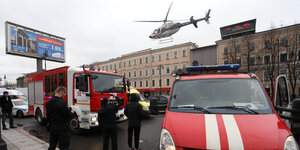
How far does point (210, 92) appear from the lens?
2.92m

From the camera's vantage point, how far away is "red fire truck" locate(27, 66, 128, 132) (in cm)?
607

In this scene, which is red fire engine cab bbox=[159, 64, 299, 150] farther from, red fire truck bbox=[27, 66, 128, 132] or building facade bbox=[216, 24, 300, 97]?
building facade bbox=[216, 24, 300, 97]

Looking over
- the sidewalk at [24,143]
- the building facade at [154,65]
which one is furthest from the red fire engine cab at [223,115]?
the building facade at [154,65]

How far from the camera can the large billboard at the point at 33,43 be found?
696 inches

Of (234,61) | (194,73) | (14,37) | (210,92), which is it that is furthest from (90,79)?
(234,61)

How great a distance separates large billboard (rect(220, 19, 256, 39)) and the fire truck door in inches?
1471

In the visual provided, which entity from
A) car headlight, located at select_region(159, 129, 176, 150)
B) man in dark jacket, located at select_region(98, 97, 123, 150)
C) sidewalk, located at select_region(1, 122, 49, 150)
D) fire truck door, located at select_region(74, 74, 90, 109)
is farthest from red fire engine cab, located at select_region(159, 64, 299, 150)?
sidewalk, located at select_region(1, 122, 49, 150)

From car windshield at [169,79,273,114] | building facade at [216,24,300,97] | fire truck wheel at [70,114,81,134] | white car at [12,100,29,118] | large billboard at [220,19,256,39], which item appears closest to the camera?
car windshield at [169,79,273,114]

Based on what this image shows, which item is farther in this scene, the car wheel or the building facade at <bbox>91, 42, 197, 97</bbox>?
the building facade at <bbox>91, 42, 197, 97</bbox>

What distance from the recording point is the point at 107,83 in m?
6.85

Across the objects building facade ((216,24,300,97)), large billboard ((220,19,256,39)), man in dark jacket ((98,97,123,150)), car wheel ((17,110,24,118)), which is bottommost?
car wheel ((17,110,24,118))

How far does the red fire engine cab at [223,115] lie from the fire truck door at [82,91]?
3.97 m

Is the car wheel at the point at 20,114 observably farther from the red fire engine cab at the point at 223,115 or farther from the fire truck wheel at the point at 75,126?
the red fire engine cab at the point at 223,115

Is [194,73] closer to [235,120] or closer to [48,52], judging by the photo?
[235,120]
